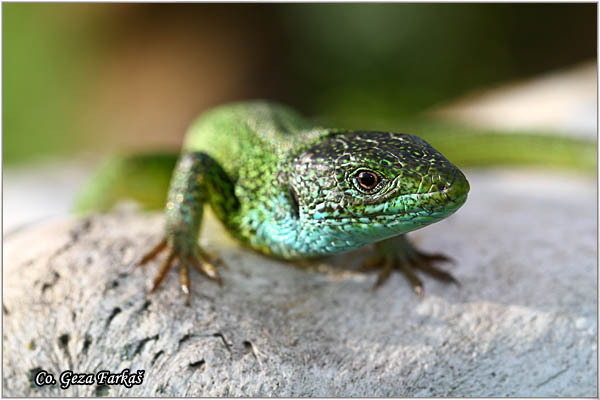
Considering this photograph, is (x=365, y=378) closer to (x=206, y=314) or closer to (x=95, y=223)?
(x=206, y=314)

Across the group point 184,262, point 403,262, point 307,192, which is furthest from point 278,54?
point 307,192

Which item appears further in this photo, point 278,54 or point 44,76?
point 44,76

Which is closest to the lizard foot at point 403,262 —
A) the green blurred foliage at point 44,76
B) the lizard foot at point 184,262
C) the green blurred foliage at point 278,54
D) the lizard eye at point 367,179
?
the lizard eye at point 367,179

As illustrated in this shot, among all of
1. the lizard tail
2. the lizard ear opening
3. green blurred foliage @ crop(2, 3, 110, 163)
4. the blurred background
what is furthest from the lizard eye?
green blurred foliage @ crop(2, 3, 110, 163)

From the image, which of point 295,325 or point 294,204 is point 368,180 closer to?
point 294,204

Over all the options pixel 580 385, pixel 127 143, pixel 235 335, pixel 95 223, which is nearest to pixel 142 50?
pixel 127 143
